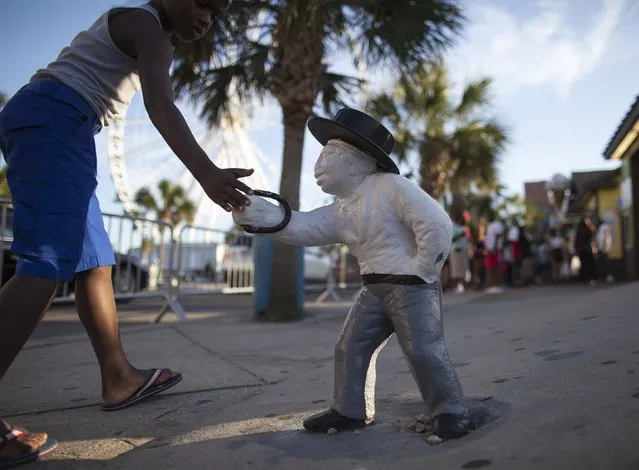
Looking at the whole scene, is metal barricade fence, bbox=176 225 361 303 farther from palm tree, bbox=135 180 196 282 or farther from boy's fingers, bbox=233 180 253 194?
palm tree, bbox=135 180 196 282

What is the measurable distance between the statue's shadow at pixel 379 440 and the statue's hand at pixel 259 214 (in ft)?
2.11

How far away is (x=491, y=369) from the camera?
2.10 metres

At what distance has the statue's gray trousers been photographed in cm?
150

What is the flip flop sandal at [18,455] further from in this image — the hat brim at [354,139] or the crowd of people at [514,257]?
the crowd of people at [514,257]

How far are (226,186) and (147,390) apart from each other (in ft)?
3.31

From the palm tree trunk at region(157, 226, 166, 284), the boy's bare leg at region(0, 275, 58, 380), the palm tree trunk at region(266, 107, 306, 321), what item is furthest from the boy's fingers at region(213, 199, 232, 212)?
the palm tree trunk at region(157, 226, 166, 284)

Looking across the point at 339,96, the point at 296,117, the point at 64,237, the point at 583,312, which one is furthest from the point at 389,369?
the point at 339,96

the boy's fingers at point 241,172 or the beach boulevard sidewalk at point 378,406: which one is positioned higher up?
the boy's fingers at point 241,172

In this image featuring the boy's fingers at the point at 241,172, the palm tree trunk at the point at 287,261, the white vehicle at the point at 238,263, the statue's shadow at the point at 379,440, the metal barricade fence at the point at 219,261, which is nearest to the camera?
the statue's shadow at the point at 379,440

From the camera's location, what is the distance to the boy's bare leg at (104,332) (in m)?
2.04

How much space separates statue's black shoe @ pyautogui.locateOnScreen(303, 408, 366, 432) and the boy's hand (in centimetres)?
68

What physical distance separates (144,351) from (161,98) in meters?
2.10

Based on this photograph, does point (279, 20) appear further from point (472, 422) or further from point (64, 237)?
point (472, 422)

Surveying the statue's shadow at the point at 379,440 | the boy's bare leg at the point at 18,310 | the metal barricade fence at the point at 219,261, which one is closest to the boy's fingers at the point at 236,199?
the boy's bare leg at the point at 18,310
